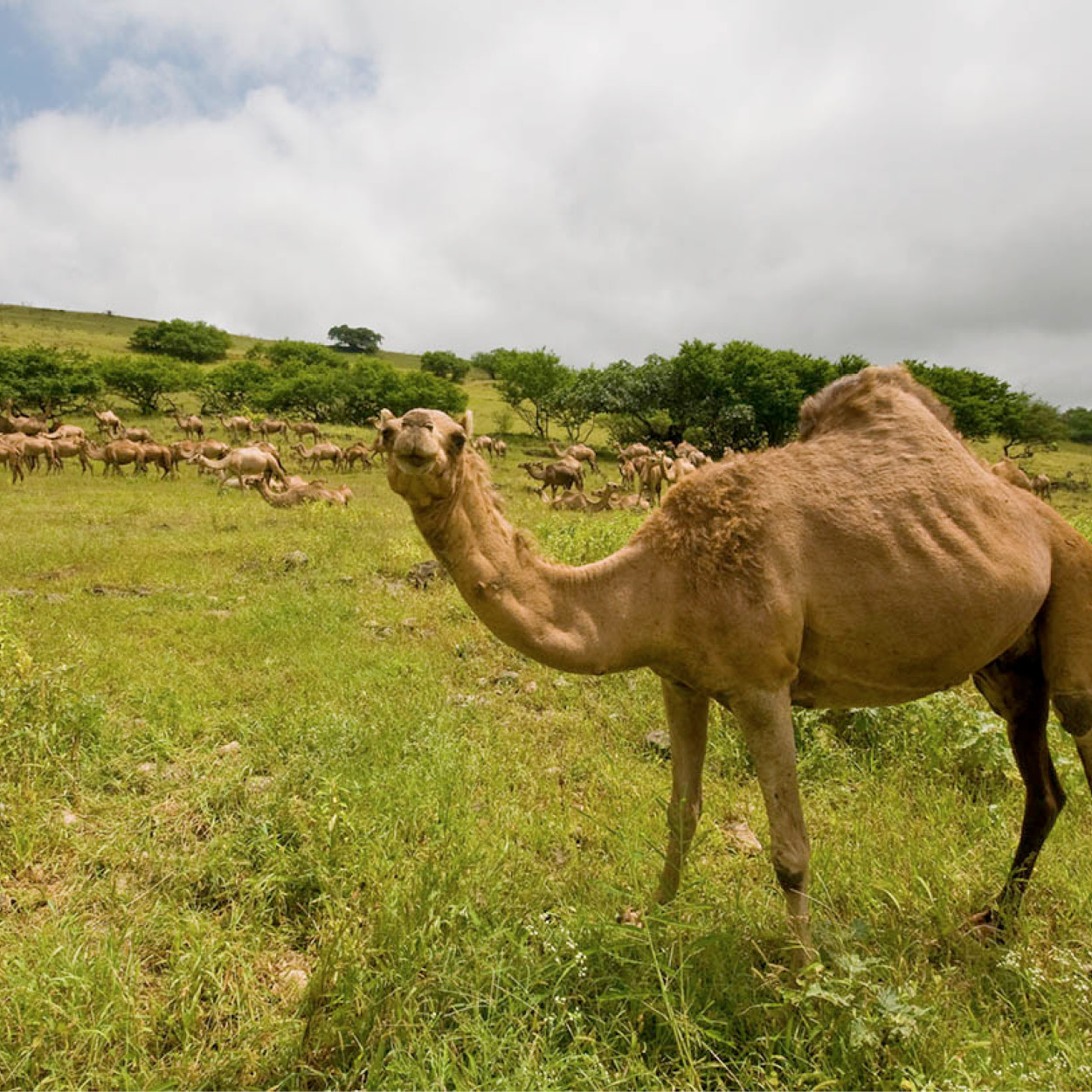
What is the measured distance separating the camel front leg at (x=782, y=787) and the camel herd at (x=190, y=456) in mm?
14840

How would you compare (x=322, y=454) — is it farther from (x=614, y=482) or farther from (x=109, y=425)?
(x=109, y=425)

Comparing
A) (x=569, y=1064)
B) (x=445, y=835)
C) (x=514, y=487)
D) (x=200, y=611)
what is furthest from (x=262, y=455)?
(x=569, y=1064)

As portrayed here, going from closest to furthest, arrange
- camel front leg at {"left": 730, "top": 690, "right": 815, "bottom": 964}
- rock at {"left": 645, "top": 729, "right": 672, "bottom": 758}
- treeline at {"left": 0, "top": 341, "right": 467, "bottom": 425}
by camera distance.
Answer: camel front leg at {"left": 730, "top": 690, "right": 815, "bottom": 964}, rock at {"left": 645, "top": 729, "right": 672, "bottom": 758}, treeline at {"left": 0, "top": 341, "right": 467, "bottom": 425}

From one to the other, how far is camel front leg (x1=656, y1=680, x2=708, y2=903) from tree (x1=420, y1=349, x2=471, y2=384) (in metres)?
81.4

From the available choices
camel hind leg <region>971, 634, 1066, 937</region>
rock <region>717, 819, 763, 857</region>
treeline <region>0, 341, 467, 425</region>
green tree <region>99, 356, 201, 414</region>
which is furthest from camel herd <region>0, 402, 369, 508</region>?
camel hind leg <region>971, 634, 1066, 937</region>

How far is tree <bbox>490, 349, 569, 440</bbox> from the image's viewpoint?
50500 mm

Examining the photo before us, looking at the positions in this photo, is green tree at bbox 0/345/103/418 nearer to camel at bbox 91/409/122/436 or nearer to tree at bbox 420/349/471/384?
camel at bbox 91/409/122/436

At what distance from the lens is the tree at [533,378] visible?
166ft

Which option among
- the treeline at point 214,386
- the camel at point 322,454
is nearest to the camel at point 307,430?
the treeline at point 214,386

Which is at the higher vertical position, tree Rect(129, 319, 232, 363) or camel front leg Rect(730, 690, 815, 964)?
tree Rect(129, 319, 232, 363)

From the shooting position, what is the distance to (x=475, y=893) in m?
3.37

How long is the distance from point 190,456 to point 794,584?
1101 inches

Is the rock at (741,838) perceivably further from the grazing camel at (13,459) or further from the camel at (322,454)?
the camel at (322,454)

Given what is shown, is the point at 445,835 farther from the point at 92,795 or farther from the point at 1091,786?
the point at 1091,786
